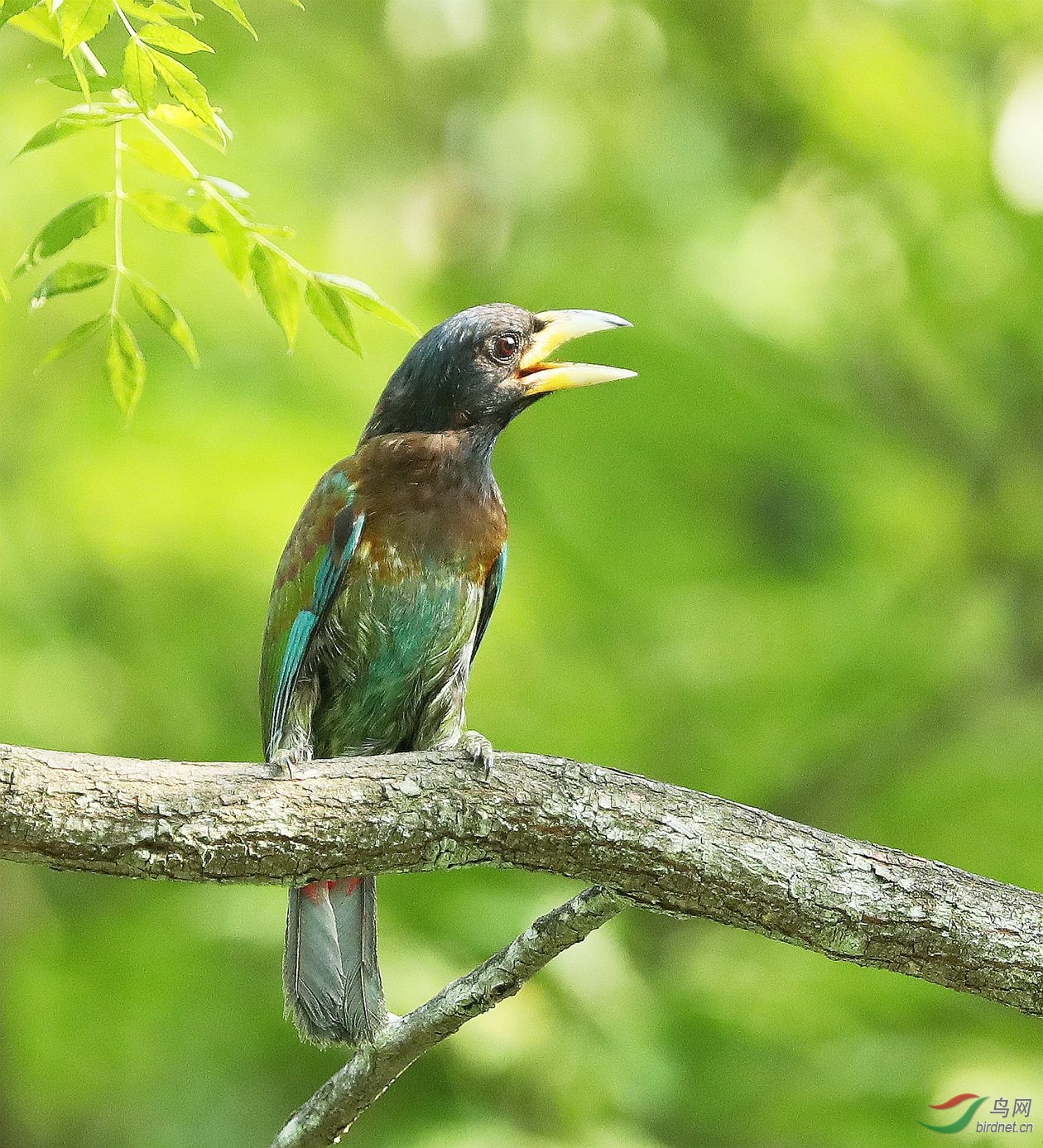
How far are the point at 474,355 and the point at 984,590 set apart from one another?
3657 millimetres

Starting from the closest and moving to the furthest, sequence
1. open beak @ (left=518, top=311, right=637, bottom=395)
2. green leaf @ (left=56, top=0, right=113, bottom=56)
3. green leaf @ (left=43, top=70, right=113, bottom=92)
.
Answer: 1. green leaf @ (left=56, top=0, right=113, bottom=56)
2. green leaf @ (left=43, top=70, right=113, bottom=92)
3. open beak @ (left=518, top=311, right=637, bottom=395)

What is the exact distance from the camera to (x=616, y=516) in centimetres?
647

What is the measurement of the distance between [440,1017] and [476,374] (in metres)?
1.70

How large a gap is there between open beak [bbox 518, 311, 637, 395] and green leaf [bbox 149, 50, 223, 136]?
1.70m

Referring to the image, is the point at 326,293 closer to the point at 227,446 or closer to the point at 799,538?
the point at 227,446

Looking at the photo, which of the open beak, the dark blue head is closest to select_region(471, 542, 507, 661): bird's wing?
the dark blue head

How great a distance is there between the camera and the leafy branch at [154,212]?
2.00 meters

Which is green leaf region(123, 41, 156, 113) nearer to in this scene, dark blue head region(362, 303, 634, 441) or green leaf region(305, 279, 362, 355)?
green leaf region(305, 279, 362, 355)

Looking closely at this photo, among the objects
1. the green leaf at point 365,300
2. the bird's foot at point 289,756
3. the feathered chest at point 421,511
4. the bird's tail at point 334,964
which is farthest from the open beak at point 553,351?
the green leaf at point 365,300

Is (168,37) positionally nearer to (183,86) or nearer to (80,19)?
(183,86)

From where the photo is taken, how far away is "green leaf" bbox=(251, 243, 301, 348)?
2.23 m

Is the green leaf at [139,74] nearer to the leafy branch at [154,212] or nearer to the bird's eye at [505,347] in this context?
the leafy branch at [154,212]

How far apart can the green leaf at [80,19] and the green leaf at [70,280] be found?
0.40m

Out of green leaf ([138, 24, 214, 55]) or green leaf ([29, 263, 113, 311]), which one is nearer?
green leaf ([138, 24, 214, 55])
